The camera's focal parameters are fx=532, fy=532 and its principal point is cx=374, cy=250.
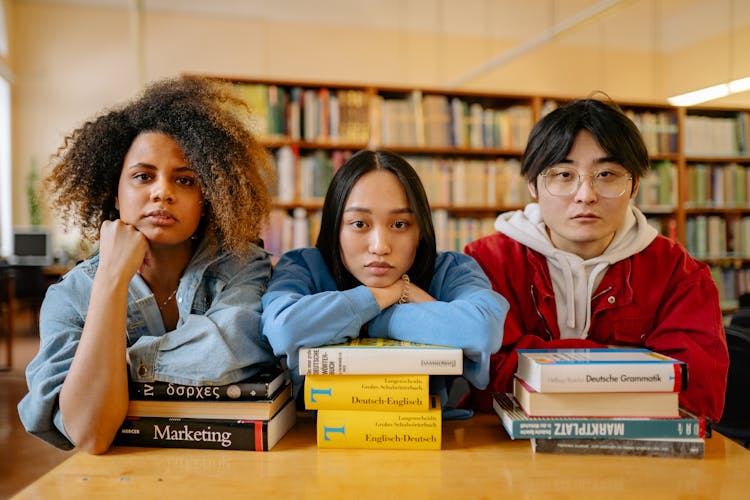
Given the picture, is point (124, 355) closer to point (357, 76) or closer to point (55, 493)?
point (55, 493)

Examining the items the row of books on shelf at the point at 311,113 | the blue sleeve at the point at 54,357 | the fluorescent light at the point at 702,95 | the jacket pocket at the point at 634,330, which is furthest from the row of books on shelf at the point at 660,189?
the blue sleeve at the point at 54,357

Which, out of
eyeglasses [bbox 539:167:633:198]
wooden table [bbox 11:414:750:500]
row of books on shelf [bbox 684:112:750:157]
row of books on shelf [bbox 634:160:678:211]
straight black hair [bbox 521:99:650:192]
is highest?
row of books on shelf [bbox 684:112:750:157]

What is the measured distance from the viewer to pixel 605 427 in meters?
0.93

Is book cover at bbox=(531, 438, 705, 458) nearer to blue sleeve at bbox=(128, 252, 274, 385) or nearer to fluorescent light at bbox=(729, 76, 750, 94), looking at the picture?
blue sleeve at bbox=(128, 252, 274, 385)

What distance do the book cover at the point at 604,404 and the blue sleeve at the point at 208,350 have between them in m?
0.53

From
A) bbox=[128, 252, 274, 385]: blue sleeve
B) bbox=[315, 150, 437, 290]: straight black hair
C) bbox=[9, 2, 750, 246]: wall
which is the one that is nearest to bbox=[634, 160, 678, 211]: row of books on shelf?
bbox=[9, 2, 750, 246]: wall

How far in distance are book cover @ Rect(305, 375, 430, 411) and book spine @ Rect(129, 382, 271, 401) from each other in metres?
0.09

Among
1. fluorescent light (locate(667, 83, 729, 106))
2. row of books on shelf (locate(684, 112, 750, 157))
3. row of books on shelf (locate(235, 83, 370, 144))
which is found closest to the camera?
fluorescent light (locate(667, 83, 729, 106))

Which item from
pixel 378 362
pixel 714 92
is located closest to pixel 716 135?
pixel 714 92

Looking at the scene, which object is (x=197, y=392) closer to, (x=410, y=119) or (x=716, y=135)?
(x=410, y=119)

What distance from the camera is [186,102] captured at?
1224 mm

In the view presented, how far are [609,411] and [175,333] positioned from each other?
81 cm

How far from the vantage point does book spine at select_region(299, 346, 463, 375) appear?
36.9 inches

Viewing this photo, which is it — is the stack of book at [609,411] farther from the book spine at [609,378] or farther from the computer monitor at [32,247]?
the computer monitor at [32,247]
